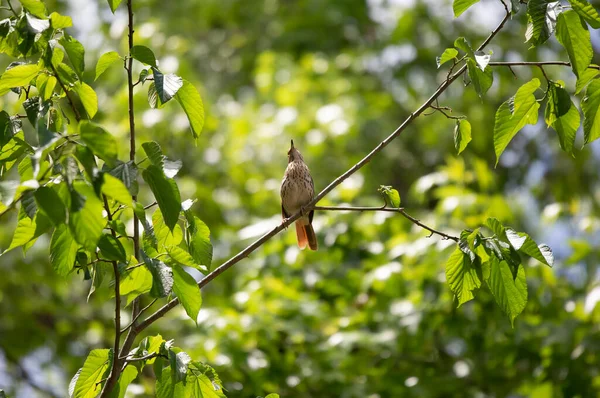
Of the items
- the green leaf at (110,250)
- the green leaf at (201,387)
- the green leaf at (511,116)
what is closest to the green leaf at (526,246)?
the green leaf at (511,116)

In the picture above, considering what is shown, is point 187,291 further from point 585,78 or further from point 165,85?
point 585,78

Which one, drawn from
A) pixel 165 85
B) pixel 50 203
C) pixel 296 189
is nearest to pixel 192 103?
pixel 165 85

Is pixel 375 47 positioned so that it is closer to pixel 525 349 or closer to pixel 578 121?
pixel 525 349

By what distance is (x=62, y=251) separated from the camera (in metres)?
1.95

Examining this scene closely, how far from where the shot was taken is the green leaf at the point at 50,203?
1628mm

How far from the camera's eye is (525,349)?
4.81 metres

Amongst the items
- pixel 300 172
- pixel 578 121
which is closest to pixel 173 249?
pixel 578 121

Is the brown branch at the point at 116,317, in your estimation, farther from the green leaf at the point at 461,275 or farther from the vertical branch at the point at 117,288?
the green leaf at the point at 461,275

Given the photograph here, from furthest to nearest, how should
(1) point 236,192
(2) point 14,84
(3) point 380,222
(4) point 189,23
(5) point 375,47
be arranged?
(4) point 189,23, (5) point 375,47, (1) point 236,192, (3) point 380,222, (2) point 14,84

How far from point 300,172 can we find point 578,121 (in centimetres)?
278

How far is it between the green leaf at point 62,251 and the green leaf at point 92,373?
365 millimetres

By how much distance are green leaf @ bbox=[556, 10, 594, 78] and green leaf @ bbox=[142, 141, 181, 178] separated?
108 centimetres

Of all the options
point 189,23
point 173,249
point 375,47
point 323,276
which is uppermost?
point 189,23

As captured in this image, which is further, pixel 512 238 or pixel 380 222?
pixel 380 222
